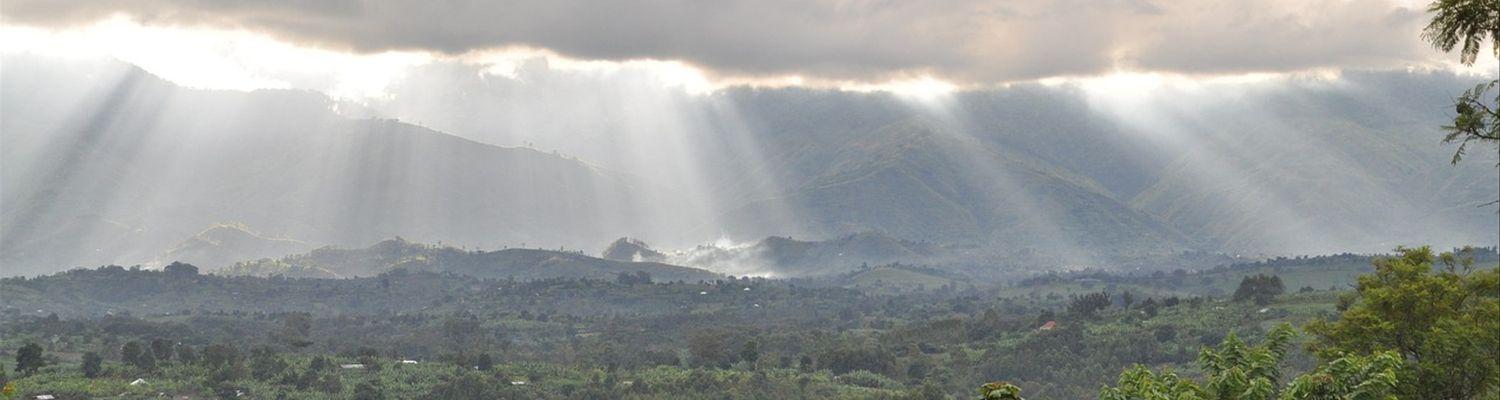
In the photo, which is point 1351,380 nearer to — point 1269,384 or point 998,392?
point 1269,384

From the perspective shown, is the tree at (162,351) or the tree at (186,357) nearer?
the tree at (186,357)

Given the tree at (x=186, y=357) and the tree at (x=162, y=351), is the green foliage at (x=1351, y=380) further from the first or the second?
the tree at (x=162, y=351)

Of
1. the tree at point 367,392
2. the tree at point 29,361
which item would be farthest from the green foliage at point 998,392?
the tree at point 29,361

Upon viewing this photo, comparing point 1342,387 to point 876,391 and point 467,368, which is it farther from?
point 467,368

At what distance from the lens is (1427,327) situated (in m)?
48.4

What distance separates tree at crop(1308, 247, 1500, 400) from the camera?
4497 centimetres

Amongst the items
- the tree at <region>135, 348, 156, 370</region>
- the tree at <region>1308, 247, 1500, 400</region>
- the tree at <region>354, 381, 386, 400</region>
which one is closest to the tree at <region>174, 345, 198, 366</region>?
the tree at <region>135, 348, 156, 370</region>

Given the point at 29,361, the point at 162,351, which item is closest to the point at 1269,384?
the point at 29,361

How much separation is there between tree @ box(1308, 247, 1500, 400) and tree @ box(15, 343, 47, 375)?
14533 cm

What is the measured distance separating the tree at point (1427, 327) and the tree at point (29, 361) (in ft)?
477

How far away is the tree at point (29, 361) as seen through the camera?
6270 inches

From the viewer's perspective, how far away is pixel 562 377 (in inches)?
6890

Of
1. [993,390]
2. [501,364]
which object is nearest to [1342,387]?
[993,390]

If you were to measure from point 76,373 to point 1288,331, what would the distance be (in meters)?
143
